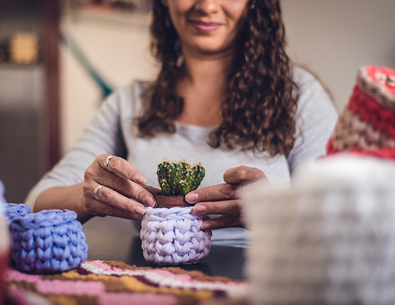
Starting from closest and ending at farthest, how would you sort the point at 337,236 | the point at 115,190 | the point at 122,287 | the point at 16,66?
the point at 337,236, the point at 122,287, the point at 115,190, the point at 16,66

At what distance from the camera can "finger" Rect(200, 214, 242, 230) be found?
421mm

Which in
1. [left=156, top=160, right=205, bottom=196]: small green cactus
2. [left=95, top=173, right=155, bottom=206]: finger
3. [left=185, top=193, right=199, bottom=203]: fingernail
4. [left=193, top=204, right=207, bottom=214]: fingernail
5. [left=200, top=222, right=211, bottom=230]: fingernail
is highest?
[left=156, top=160, right=205, bottom=196]: small green cactus

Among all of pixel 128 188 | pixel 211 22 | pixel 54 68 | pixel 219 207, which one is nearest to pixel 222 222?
pixel 219 207

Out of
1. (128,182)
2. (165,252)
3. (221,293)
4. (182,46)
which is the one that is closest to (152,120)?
(182,46)

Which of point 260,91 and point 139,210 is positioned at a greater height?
point 260,91

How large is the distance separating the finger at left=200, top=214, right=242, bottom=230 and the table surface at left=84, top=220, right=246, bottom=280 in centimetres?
4

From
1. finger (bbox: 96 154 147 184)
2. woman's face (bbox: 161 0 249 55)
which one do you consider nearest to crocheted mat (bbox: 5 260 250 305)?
finger (bbox: 96 154 147 184)

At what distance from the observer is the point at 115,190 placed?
1.69ft

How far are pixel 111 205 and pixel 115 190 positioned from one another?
0.02m

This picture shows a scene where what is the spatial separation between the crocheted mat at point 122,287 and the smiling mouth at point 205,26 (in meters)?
0.44

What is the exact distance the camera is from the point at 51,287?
1.01 ft

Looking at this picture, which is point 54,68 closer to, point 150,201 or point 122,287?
point 150,201

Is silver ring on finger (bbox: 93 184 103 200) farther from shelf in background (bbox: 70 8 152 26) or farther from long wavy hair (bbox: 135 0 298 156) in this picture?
shelf in background (bbox: 70 8 152 26)

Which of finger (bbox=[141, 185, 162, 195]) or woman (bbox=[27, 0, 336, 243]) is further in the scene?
woman (bbox=[27, 0, 336, 243])
